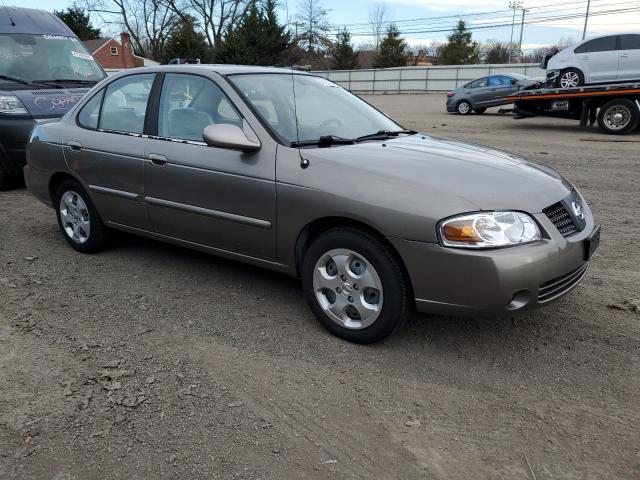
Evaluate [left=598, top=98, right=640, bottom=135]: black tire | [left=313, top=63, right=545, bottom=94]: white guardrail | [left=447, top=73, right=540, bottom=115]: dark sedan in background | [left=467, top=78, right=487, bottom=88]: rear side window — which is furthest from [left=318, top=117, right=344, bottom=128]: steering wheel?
[left=313, top=63, right=545, bottom=94]: white guardrail

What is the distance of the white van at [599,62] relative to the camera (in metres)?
14.8

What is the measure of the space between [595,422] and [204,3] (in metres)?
61.9

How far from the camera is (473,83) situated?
2266 centimetres

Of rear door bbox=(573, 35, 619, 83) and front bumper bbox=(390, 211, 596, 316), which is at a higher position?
rear door bbox=(573, 35, 619, 83)

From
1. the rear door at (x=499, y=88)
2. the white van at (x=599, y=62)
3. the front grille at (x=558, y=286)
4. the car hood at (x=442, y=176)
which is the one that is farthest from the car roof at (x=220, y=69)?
the rear door at (x=499, y=88)

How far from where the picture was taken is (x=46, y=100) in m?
7.74

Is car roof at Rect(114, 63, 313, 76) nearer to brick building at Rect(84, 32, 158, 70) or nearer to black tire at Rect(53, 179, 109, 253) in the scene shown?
black tire at Rect(53, 179, 109, 253)

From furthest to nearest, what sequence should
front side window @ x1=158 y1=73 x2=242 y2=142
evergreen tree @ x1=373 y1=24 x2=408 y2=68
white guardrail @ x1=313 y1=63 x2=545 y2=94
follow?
evergreen tree @ x1=373 y1=24 x2=408 y2=68, white guardrail @ x1=313 y1=63 x2=545 y2=94, front side window @ x1=158 y1=73 x2=242 y2=142

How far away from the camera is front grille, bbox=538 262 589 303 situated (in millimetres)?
3125

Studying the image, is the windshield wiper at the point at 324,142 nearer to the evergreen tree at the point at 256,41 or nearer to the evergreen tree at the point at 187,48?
the evergreen tree at the point at 256,41

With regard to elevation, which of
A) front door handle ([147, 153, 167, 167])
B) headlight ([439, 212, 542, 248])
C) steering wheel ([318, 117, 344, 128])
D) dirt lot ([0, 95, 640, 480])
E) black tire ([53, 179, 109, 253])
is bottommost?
dirt lot ([0, 95, 640, 480])

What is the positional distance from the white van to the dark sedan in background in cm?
539

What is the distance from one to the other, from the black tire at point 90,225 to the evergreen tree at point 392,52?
5936 centimetres

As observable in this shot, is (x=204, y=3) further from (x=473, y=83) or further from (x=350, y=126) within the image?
(x=350, y=126)
